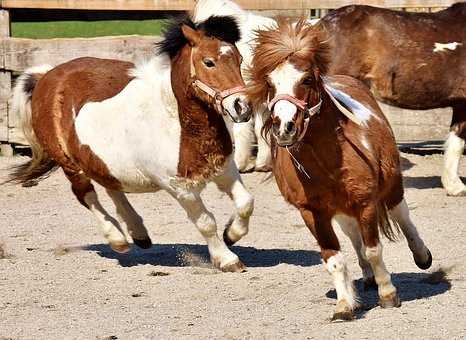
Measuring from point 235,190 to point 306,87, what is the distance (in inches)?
76.6

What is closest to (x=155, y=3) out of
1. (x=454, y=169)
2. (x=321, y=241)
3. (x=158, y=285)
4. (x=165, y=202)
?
(x=165, y=202)

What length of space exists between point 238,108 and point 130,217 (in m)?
1.73

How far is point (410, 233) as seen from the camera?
23.1 ft

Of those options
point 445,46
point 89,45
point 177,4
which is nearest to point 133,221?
point 445,46

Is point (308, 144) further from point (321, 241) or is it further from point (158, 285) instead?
point (158, 285)

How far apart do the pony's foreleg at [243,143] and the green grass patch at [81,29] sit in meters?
16.8

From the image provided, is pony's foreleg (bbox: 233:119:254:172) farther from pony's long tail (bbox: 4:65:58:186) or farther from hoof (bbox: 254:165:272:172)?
pony's long tail (bbox: 4:65:58:186)

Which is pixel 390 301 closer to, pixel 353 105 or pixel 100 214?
pixel 353 105

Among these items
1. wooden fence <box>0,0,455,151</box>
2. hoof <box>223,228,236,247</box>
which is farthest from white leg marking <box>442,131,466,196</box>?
hoof <box>223,228,236,247</box>

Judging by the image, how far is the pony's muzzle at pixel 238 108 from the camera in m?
7.07

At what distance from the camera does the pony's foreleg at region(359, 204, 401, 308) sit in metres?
6.27

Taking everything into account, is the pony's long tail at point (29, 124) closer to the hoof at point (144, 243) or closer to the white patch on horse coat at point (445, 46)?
the hoof at point (144, 243)

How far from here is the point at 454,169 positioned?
35.0ft

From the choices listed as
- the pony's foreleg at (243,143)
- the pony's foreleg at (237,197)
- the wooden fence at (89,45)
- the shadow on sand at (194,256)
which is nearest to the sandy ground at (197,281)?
the shadow on sand at (194,256)
